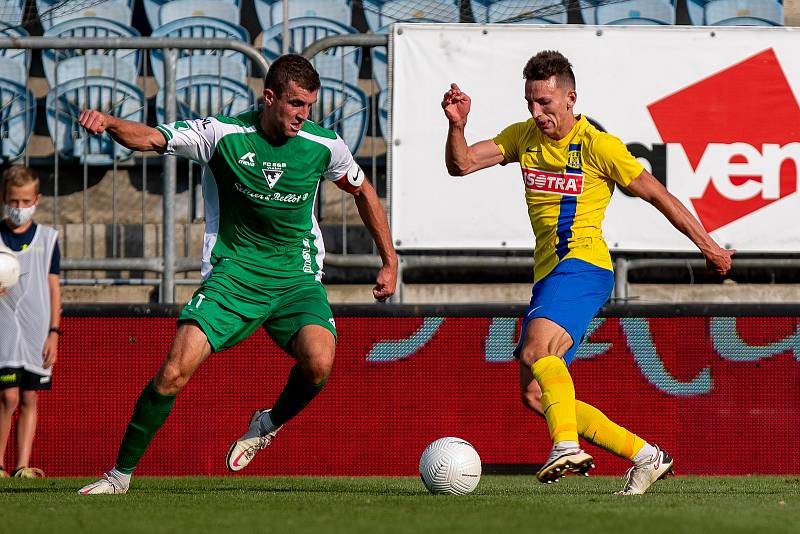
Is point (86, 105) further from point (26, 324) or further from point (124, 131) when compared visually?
point (124, 131)

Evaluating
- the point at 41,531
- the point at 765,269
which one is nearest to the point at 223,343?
the point at 41,531

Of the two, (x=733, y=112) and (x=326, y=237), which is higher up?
(x=733, y=112)

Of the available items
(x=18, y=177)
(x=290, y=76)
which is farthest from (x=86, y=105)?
(x=290, y=76)

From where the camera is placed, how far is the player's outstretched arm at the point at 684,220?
19.7 feet

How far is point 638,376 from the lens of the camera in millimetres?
8359

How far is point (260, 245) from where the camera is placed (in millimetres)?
6434

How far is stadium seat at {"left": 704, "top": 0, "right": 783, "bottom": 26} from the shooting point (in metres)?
11.1

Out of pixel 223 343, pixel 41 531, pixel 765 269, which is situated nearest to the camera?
pixel 41 531

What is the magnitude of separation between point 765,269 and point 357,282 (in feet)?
10.2

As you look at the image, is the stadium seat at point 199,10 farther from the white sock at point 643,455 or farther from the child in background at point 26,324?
the white sock at point 643,455

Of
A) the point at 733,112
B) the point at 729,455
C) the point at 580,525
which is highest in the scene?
the point at 733,112

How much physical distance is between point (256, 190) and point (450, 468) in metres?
1.69

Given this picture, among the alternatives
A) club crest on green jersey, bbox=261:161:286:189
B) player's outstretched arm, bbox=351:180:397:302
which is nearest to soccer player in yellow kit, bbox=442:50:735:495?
player's outstretched arm, bbox=351:180:397:302

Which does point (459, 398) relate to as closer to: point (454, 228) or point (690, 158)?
point (454, 228)
